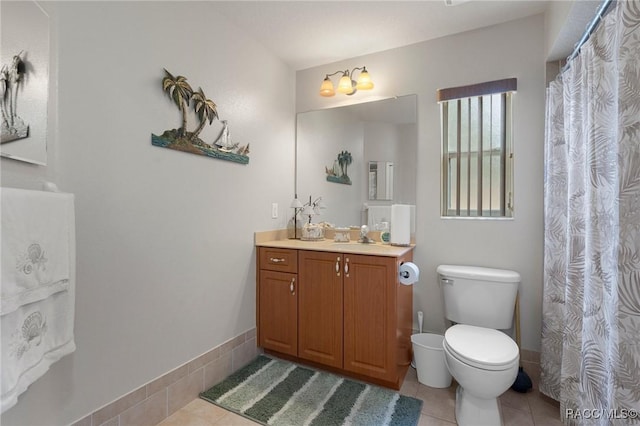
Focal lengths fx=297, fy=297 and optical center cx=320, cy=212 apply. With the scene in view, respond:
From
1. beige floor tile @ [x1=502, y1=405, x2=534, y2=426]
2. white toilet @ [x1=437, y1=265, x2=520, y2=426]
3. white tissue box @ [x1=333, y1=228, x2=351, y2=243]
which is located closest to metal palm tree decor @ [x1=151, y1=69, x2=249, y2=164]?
white tissue box @ [x1=333, y1=228, x2=351, y2=243]

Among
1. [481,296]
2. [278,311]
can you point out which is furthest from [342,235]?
[481,296]

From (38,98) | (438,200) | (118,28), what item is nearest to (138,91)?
(118,28)

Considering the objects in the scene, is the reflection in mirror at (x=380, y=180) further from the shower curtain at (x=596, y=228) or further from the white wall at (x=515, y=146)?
the shower curtain at (x=596, y=228)

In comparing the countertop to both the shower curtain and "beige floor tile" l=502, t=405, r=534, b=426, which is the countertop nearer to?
the shower curtain

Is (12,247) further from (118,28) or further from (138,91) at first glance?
(118,28)

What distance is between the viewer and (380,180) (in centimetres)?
244

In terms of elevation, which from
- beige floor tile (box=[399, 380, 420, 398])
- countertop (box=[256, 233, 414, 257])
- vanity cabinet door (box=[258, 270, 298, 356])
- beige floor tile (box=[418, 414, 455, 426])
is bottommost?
beige floor tile (box=[399, 380, 420, 398])

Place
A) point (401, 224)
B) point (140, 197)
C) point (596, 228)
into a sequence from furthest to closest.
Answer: point (401, 224) → point (140, 197) → point (596, 228)

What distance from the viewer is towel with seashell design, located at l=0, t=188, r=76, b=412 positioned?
900mm

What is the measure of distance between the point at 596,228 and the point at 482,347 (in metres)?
0.77

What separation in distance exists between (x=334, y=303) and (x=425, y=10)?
2.00 meters

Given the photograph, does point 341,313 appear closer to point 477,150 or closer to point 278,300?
point 278,300

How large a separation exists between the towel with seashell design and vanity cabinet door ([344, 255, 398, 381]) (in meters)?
1.40

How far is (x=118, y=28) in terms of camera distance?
4.63 feet
